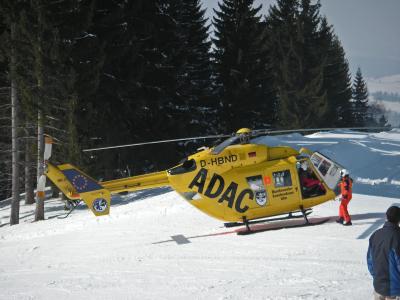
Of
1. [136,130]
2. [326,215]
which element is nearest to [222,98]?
[136,130]

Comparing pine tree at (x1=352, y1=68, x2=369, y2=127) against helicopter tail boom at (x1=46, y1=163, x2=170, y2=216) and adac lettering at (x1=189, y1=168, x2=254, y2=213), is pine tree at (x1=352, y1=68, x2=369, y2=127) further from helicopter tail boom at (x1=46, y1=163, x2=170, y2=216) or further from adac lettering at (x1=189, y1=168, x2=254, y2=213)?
helicopter tail boom at (x1=46, y1=163, x2=170, y2=216)

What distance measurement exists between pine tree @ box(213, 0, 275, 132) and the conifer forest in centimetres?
8

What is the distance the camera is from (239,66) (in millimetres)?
31031

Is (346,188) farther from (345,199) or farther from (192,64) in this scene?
(192,64)

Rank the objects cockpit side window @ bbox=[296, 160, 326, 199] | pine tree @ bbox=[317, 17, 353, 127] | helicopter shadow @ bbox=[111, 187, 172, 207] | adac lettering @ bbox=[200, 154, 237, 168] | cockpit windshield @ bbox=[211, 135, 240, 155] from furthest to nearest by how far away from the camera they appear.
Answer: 1. pine tree @ bbox=[317, 17, 353, 127]
2. helicopter shadow @ bbox=[111, 187, 172, 207]
3. cockpit side window @ bbox=[296, 160, 326, 199]
4. adac lettering @ bbox=[200, 154, 237, 168]
5. cockpit windshield @ bbox=[211, 135, 240, 155]

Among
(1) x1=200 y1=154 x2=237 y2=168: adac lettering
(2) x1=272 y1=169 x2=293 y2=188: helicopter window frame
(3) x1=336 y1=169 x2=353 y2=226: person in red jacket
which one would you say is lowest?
(3) x1=336 y1=169 x2=353 y2=226: person in red jacket

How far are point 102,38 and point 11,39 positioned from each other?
4897 millimetres

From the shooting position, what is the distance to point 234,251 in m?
9.86

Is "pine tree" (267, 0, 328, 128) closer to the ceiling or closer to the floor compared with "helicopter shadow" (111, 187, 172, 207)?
closer to the ceiling

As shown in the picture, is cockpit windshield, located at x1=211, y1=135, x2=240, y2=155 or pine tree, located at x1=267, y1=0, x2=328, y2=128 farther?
pine tree, located at x1=267, y1=0, x2=328, y2=128

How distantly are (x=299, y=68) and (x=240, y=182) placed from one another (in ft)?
108

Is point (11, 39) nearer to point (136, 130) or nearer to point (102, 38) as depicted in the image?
point (102, 38)

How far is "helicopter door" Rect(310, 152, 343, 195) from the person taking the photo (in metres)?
11.8

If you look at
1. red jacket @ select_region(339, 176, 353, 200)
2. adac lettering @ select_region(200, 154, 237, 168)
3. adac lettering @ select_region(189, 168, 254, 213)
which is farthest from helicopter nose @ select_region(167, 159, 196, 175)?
red jacket @ select_region(339, 176, 353, 200)
